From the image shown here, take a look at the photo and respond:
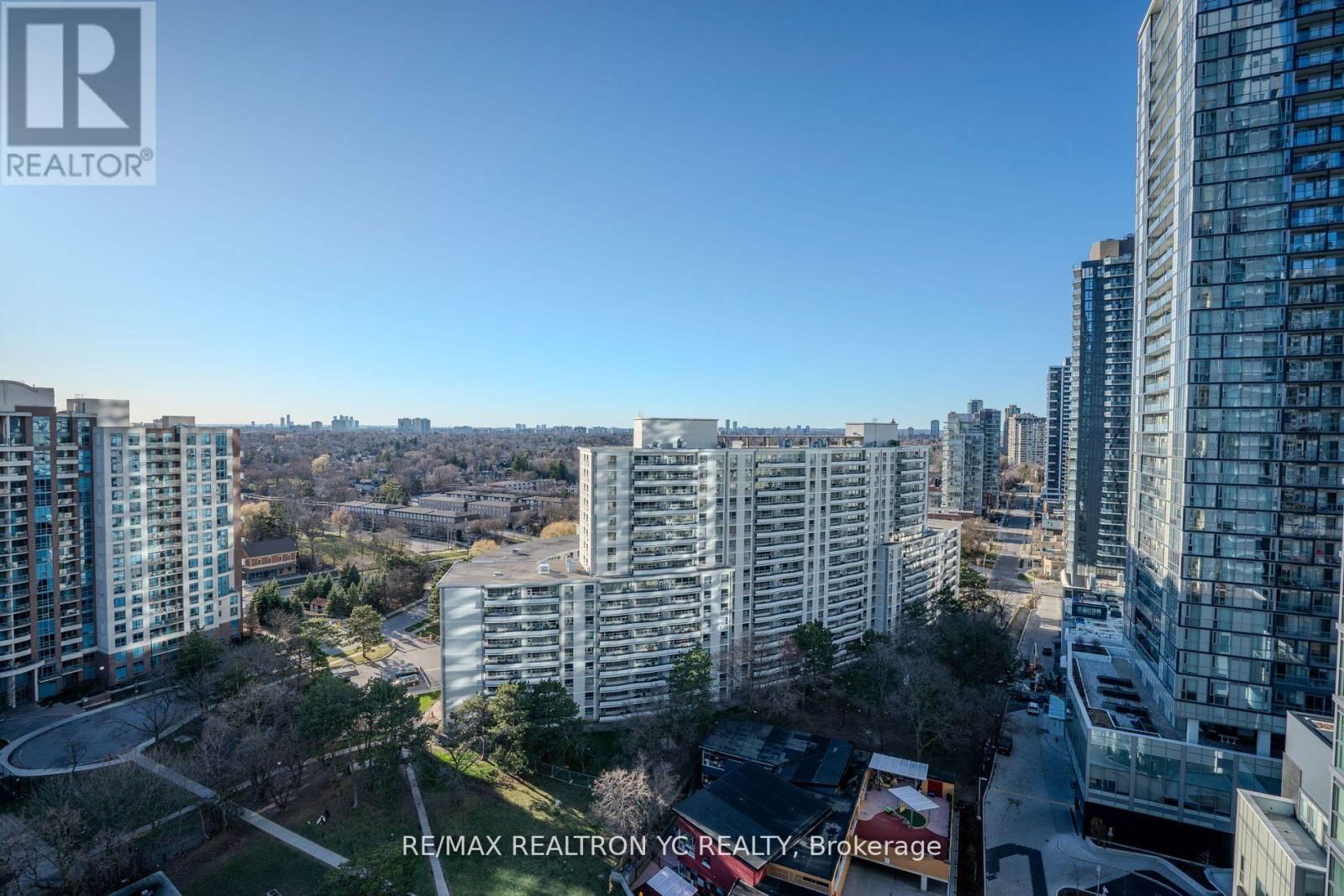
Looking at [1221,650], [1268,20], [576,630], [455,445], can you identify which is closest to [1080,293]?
[1268,20]

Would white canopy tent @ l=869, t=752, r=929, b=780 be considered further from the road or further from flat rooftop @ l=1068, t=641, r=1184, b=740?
flat rooftop @ l=1068, t=641, r=1184, b=740

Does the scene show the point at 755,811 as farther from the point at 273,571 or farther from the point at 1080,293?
the point at 1080,293

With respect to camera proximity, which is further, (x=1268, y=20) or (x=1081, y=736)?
(x=1081, y=736)

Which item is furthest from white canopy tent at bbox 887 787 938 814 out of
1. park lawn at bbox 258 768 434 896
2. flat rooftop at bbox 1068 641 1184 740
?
park lawn at bbox 258 768 434 896

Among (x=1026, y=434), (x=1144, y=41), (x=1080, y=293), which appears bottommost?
(x=1026, y=434)

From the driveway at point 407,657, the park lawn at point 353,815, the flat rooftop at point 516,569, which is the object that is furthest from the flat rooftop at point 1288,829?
the driveway at point 407,657

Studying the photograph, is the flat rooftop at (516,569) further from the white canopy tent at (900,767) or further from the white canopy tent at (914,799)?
the white canopy tent at (914,799)

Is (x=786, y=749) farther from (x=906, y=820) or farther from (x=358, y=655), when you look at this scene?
(x=358, y=655)
